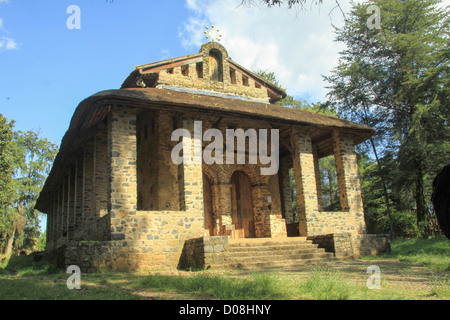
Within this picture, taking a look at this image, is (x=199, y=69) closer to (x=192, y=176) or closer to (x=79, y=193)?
(x=192, y=176)

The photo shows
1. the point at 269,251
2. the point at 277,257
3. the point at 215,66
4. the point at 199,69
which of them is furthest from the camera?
the point at 215,66

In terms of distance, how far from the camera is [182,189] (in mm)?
10992

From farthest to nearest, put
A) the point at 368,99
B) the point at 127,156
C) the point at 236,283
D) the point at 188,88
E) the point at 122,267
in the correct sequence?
the point at 368,99, the point at 188,88, the point at 127,156, the point at 122,267, the point at 236,283

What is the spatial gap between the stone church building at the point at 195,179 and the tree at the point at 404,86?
3.46m

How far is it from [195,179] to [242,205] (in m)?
4.94

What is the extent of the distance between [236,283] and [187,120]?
21.9 feet

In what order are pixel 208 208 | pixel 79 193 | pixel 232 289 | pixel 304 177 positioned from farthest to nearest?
pixel 79 193 < pixel 208 208 < pixel 304 177 < pixel 232 289

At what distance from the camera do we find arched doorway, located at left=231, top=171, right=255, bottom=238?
15.3 m

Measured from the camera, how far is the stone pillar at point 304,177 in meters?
12.9

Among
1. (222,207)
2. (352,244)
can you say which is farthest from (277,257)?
(222,207)

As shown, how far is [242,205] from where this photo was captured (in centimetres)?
1559

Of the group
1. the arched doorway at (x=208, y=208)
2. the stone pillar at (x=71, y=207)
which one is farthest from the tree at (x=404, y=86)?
the stone pillar at (x=71, y=207)

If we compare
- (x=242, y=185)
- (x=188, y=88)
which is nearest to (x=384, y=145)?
(x=242, y=185)
